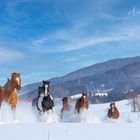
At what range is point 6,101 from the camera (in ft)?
59.1

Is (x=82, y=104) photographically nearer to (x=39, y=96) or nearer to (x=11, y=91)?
Result: (x=39, y=96)

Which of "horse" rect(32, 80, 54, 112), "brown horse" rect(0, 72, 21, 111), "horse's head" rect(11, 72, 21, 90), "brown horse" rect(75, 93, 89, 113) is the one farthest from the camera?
"brown horse" rect(75, 93, 89, 113)

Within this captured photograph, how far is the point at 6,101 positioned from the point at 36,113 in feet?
8.37

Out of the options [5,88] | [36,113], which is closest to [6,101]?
[5,88]

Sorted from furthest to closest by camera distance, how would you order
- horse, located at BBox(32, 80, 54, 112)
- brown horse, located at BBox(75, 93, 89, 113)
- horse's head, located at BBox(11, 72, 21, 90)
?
1. brown horse, located at BBox(75, 93, 89, 113)
2. horse, located at BBox(32, 80, 54, 112)
3. horse's head, located at BBox(11, 72, 21, 90)

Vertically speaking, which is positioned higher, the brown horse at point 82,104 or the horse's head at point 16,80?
the horse's head at point 16,80

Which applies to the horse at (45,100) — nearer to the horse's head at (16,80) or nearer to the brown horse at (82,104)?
the horse's head at (16,80)

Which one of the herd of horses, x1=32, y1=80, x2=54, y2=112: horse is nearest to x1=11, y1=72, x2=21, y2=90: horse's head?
the herd of horses

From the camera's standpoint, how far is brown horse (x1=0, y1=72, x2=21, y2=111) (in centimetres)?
1795

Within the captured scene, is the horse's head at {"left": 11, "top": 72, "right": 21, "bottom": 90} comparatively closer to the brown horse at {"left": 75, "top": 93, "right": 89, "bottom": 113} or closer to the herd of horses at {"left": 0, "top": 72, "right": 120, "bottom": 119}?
the herd of horses at {"left": 0, "top": 72, "right": 120, "bottom": 119}

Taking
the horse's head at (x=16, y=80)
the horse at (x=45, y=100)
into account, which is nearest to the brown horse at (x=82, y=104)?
the horse at (x=45, y=100)

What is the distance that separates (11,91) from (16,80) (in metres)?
0.57

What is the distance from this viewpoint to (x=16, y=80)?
18328mm

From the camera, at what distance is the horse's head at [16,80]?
18219 millimetres
